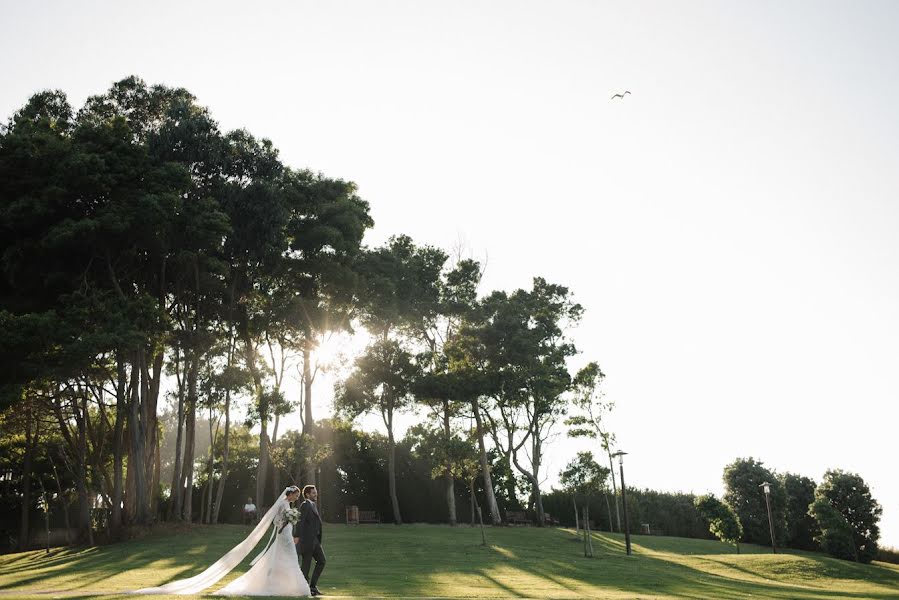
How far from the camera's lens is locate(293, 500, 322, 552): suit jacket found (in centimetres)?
1178

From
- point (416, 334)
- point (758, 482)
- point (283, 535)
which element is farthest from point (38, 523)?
point (758, 482)

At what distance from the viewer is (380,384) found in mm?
37719

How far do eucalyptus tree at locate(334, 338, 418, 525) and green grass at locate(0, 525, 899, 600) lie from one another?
676 cm

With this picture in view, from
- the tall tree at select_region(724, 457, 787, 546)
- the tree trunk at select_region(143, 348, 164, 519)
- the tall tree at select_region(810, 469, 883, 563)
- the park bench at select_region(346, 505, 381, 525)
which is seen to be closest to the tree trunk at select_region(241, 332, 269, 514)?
the tree trunk at select_region(143, 348, 164, 519)

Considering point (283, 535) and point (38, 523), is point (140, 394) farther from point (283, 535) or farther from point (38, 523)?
point (283, 535)

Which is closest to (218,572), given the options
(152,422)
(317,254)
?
(152,422)

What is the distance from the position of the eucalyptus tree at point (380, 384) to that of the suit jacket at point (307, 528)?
24966 mm

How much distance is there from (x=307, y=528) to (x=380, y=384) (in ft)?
85.0

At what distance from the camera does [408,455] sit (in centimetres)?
4356

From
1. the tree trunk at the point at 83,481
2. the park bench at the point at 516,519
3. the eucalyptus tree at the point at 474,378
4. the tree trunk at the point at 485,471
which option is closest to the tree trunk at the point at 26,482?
the tree trunk at the point at 83,481

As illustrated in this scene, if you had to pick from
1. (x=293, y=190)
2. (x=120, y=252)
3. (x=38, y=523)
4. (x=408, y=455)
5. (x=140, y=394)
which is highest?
(x=293, y=190)

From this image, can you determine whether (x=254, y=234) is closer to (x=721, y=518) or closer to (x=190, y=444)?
(x=190, y=444)

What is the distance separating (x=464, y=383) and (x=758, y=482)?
23737 mm

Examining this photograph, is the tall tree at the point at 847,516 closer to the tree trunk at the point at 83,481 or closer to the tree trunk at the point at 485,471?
the tree trunk at the point at 485,471
